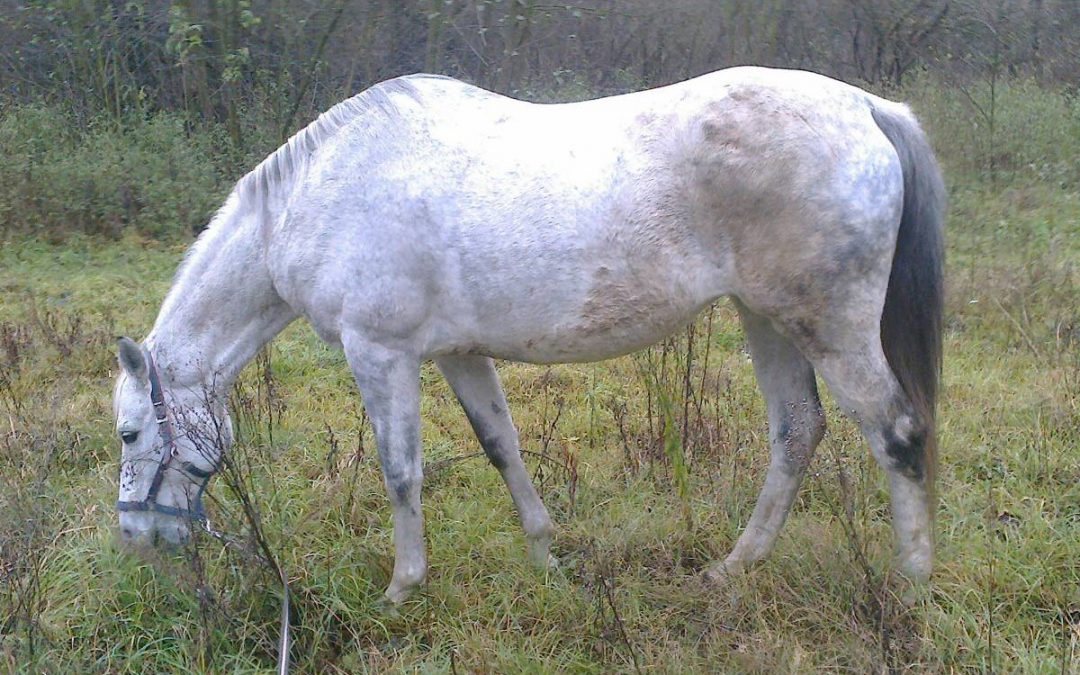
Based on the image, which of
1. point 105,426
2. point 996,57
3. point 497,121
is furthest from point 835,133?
point 996,57

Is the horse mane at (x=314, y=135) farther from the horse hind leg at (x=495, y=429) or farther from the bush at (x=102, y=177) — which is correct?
the bush at (x=102, y=177)

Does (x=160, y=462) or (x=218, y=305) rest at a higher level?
(x=218, y=305)

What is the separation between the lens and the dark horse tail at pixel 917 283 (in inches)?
117

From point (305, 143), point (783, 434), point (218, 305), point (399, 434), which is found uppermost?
point (305, 143)

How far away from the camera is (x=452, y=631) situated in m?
3.08

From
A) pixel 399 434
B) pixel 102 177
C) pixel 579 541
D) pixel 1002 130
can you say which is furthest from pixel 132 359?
pixel 1002 130

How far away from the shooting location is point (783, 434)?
347cm

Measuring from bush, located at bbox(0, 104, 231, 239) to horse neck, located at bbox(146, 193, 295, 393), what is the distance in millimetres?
6332

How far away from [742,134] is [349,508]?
213 cm

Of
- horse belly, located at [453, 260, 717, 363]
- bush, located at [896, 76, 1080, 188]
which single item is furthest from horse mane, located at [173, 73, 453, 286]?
bush, located at [896, 76, 1080, 188]

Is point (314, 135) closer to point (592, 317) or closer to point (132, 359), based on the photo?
point (132, 359)

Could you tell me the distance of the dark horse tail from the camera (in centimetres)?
297

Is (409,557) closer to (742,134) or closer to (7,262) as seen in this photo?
(742,134)

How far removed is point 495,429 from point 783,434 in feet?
3.56
